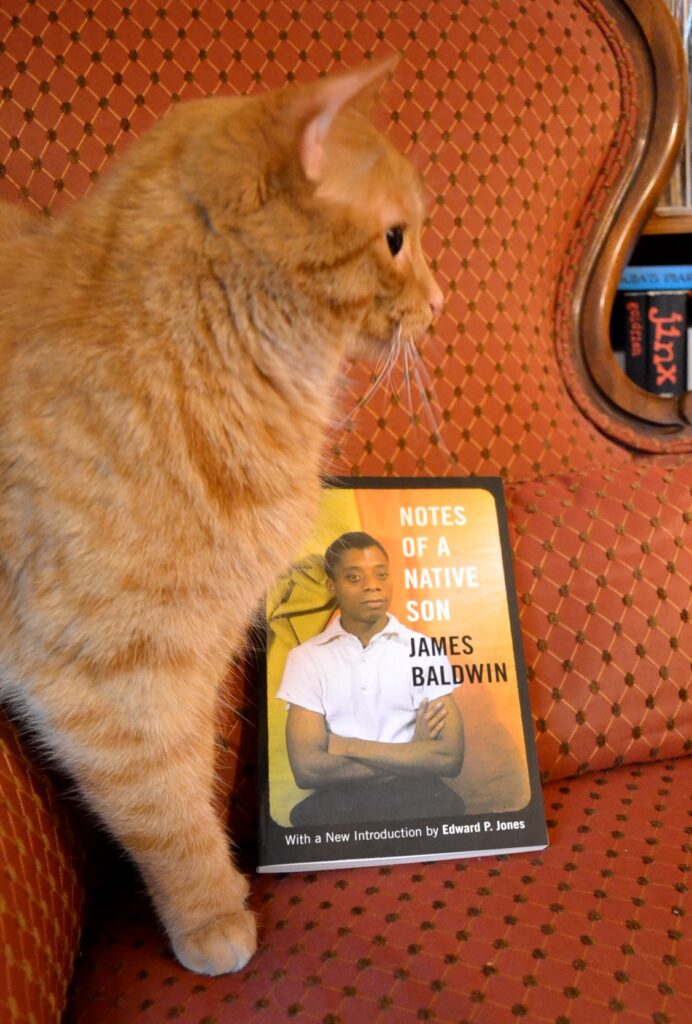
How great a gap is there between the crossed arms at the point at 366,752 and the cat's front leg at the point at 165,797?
124mm

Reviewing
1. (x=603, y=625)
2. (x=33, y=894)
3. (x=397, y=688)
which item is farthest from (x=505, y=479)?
(x=33, y=894)

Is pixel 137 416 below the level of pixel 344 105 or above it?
below

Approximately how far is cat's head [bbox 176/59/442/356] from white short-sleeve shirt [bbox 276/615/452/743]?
1.11 feet

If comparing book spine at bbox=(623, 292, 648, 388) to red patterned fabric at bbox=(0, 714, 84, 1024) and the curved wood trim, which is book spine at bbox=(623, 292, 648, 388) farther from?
Result: red patterned fabric at bbox=(0, 714, 84, 1024)

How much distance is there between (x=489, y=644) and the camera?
95 cm

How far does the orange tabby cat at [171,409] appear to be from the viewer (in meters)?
0.67

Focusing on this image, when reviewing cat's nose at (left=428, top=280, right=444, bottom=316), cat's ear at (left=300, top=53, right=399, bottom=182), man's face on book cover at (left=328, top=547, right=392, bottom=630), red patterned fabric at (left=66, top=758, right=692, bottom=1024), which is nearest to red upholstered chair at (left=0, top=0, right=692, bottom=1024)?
red patterned fabric at (left=66, top=758, right=692, bottom=1024)

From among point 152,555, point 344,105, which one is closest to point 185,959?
point 152,555

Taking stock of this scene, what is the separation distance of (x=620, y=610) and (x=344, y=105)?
65 cm

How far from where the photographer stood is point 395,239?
30.5 inches

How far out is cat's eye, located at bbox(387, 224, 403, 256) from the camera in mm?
769

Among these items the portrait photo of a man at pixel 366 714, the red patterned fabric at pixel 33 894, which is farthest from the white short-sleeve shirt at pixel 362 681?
the red patterned fabric at pixel 33 894

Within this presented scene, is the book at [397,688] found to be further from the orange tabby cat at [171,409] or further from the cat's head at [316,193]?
the cat's head at [316,193]

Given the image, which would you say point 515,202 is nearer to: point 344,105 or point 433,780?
point 344,105
